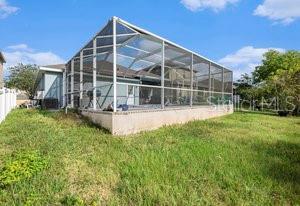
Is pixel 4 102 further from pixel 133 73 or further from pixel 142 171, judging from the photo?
pixel 142 171

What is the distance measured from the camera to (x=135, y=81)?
17891 millimetres

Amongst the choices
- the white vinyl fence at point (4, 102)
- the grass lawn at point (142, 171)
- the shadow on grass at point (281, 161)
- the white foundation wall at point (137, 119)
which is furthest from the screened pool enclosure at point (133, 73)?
the shadow on grass at point (281, 161)

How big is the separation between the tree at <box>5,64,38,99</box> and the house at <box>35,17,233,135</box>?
42.2 meters

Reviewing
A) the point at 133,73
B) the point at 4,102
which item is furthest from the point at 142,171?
the point at 133,73

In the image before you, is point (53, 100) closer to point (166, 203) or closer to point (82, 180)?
point (82, 180)

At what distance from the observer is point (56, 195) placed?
203 inches

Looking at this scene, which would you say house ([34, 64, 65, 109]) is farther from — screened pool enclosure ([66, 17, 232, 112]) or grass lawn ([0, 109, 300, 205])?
grass lawn ([0, 109, 300, 205])

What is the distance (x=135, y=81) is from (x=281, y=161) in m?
11.4

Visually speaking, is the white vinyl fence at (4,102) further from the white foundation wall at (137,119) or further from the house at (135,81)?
the white foundation wall at (137,119)

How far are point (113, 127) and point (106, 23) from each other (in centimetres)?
356

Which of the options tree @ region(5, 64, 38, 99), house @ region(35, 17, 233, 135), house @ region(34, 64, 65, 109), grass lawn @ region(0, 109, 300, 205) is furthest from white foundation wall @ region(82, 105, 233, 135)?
tree @ region(5, 64, 38, 99)

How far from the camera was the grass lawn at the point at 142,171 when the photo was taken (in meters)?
5.13

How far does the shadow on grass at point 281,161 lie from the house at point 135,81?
4185 mm

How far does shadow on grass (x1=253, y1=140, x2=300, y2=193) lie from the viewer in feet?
20.2
